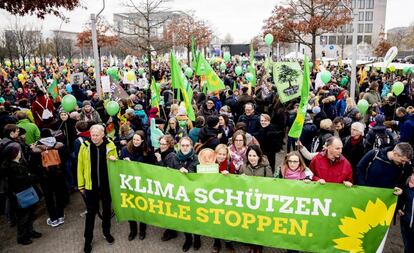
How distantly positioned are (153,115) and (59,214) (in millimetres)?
3192

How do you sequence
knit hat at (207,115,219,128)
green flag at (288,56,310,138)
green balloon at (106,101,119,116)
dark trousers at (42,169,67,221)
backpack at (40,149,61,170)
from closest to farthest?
green flag at (288,56,310,138)
backpack at (40,149,61,170)
dark trousers at (42,169,67,221)
knit hat at (207,115,219,128)
green balloon at (106,101,119,116)

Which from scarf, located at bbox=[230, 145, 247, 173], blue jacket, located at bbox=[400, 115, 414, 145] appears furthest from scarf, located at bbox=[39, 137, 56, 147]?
blue jacket, located at bbox=[400, 115, 414, 145]

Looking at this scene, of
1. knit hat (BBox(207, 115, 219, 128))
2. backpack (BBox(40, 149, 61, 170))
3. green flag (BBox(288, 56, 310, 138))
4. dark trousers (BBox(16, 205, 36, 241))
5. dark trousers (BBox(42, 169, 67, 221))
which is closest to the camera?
green flag (BBox(288, 56, 310, 138))

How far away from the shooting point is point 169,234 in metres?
5.78

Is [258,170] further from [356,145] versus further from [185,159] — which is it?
[356,145]

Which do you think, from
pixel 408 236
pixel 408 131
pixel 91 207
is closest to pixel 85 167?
pixel 91 207

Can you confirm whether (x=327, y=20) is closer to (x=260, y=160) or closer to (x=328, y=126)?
(x=328, y=126)

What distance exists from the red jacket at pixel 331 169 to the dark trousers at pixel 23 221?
433cm

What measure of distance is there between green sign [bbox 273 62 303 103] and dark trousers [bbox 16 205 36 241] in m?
5.17

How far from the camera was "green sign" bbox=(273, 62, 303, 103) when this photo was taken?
25.1ft

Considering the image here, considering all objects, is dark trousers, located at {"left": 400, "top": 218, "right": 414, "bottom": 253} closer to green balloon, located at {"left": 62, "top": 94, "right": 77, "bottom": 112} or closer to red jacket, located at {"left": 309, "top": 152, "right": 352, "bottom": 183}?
red jacket, located at {"left": 309, "top": 152, "right": 352, "bottom": 183}

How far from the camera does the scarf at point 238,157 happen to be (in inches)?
215

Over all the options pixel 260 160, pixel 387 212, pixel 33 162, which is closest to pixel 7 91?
pixel 33 162

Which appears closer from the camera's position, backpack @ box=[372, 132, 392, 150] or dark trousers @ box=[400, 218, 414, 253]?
dark trousers @ box=[400, 218, 414, 253]
